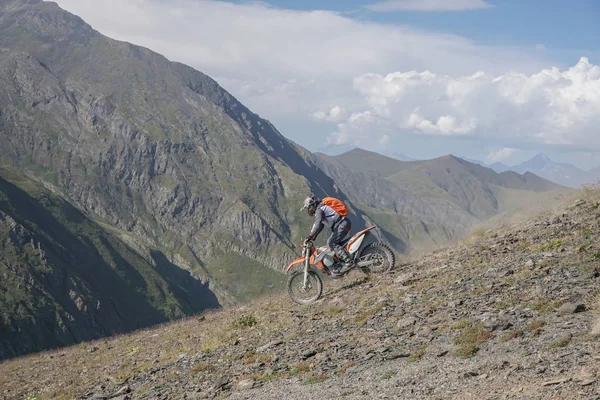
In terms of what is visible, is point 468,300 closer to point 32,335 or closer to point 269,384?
point 269,384

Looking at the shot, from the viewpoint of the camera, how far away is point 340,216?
61.6 ft

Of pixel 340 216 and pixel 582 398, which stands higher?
pixel 340 216

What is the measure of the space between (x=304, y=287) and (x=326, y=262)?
1.06 metres

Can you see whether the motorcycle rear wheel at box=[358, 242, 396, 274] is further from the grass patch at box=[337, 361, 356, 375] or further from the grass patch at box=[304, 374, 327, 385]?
the grass patch at box=[304, 374, 327, 385]

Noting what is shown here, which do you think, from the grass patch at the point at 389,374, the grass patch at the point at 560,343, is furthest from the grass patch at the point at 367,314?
the grass patch at the point at 560,343

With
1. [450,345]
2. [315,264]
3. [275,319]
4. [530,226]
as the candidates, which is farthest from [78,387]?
[530,226]

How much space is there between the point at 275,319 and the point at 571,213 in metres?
10.9

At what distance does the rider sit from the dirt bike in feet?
0.47

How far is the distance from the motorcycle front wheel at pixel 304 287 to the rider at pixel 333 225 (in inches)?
25.1

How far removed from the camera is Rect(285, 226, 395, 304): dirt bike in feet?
62.5

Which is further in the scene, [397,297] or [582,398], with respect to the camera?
[397,297]

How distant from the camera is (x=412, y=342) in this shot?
39.0 feet

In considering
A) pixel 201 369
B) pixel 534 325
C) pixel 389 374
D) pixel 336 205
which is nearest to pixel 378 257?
pixel 336 205

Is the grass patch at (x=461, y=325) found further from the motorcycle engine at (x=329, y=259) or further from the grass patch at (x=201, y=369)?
the motorcycle engine at (x=329, y=259)
